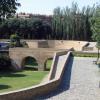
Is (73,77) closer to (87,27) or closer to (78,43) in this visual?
(78,43)

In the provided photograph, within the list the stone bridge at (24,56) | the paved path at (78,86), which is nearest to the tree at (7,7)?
the stone bridge at (24,56)

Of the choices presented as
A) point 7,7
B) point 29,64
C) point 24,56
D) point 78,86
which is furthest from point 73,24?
point 78,86

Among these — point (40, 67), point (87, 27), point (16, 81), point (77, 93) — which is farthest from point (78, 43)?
point (77, 93)

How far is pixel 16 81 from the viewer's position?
33.2 m

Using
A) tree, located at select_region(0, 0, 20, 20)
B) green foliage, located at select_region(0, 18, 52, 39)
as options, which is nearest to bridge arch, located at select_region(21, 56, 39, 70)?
tree, located at select_region(0, 0, 20, 20)

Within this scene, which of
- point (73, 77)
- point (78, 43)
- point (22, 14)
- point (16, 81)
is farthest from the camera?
point (22, 14)

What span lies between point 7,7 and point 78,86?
1814 centimetres

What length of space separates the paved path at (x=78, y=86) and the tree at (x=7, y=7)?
11209 millimetres

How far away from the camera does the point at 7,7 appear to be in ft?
116

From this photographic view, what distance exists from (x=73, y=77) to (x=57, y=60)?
26.0 feet

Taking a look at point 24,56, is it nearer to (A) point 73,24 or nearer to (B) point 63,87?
(B) point 63,87

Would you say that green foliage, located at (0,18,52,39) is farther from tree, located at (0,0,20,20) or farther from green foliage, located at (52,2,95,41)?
tree, located at (0,0,20,20)

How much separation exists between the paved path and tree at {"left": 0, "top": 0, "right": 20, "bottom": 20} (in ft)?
36.8

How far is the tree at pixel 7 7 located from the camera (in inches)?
1377
